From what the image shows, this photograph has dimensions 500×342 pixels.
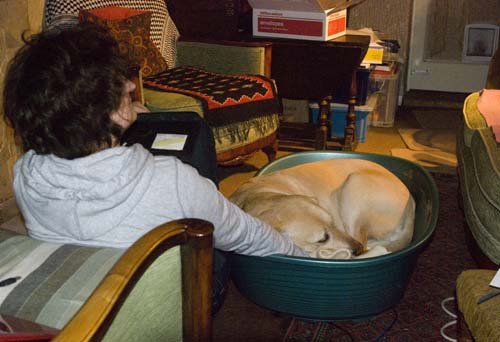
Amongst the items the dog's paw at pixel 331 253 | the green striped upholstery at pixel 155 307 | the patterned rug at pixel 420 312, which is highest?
the green striped upholstery at pixel 155 307

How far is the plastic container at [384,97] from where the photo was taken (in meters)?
3.99

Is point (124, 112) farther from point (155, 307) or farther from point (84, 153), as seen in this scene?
point (155, 307)

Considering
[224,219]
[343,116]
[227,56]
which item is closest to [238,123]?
[227,56]

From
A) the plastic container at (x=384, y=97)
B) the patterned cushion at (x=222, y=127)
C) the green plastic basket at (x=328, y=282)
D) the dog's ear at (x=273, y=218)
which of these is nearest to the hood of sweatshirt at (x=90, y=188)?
the green plastic basket at (x=328, y=282)

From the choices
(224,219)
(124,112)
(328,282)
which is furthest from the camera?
(328,282)

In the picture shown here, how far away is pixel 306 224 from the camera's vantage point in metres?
1.87

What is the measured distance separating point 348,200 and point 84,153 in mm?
1214

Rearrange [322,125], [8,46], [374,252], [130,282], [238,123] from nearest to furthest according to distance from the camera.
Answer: [130,282] < [374,252] < [8,46] < [238,123] < [322,125]

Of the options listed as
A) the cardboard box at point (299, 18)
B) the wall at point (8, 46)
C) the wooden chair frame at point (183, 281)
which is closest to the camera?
the wooden chair frame at point (183, 281)

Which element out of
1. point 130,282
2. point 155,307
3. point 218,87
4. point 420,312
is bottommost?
point 420,312

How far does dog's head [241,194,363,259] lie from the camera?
6.13 ft

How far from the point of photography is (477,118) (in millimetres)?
2430

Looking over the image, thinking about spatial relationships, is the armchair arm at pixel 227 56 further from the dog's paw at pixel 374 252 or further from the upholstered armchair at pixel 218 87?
the dog's paw at pixel 374 252

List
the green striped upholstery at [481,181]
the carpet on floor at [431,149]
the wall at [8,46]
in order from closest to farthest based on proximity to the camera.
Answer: the green striped upholstery at [481,181] → the wall at [8,46] → the carpet on floor at [431,149]
